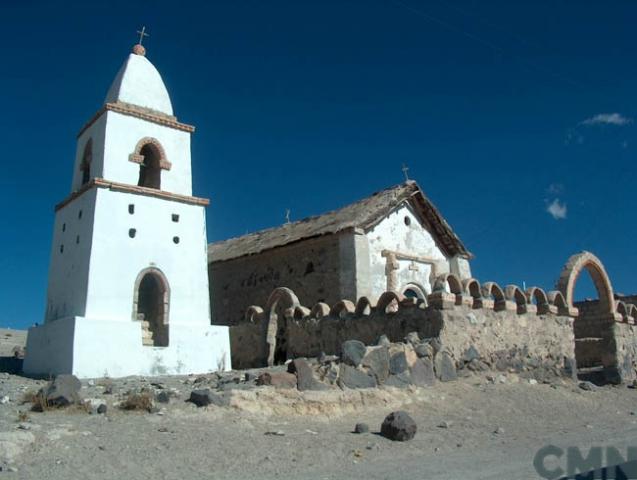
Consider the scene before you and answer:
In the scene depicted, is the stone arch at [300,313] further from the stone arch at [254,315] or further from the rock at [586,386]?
the rock at [586,386]

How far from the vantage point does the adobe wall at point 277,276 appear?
58.3 ft

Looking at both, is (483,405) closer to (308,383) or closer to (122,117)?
(308,383)

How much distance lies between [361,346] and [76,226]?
8.83 meters

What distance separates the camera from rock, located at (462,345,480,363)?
36.9ft

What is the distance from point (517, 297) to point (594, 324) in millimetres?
4346

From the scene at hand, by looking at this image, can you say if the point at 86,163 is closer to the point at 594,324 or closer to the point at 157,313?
the point at 157,313

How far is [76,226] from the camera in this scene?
49.3 ft

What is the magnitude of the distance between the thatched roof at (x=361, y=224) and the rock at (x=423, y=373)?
7307 mm

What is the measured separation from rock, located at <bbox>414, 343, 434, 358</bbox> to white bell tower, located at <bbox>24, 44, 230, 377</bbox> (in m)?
6.38

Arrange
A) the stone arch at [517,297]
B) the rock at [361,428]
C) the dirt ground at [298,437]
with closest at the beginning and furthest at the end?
the dirt ground at [298,437], the rock at [361,428], the stone arch at [517,297]

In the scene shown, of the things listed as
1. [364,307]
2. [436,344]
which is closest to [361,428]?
[436,344]

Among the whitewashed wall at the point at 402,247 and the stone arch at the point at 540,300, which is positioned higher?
the whitewashed wall at the point at 402,247

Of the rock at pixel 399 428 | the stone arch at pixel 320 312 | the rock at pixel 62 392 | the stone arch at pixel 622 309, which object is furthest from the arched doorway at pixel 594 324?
the rock at pixel 62 392

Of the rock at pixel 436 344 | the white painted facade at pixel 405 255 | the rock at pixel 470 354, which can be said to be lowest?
the rock at pixel 470 354
